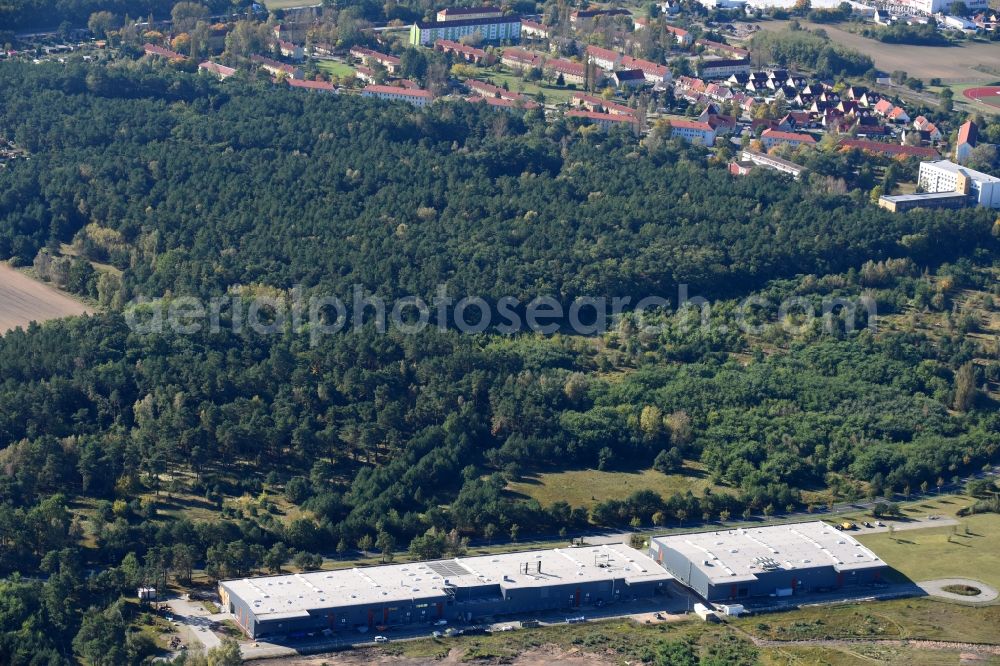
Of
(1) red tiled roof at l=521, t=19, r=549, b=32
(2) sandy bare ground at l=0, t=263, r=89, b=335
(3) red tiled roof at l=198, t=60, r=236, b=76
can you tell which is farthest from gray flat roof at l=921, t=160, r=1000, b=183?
(2) sandy bare ground at l=0, t=263, r=89, b=335

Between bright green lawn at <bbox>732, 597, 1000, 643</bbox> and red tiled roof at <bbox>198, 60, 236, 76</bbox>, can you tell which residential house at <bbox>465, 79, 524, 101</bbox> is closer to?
red tiled roof at <bbox>198, 60, 236, 76</bbox>

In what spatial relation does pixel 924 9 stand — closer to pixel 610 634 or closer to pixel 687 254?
pixel 687 254

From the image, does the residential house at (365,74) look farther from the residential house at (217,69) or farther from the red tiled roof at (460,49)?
the residential house at (217,69)

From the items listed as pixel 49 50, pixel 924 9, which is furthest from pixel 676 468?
pixel 924 9

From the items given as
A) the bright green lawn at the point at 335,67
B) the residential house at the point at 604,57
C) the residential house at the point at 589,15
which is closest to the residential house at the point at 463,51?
the bright green lawn at the point at 335,67

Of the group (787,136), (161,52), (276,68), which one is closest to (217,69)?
(276,68)
